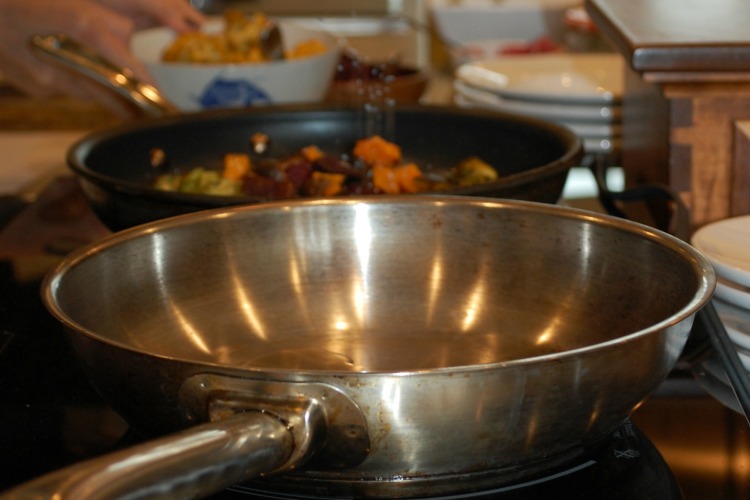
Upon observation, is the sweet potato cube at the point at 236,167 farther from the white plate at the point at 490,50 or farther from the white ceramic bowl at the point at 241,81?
the white plate at the point at 490,50

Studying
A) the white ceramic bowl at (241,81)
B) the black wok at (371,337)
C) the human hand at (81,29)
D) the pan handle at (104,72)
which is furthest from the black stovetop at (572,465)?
the human hand at (81,29)

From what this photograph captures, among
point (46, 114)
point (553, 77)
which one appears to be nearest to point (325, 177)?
point (553, 77)

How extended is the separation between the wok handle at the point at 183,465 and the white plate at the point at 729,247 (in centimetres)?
39

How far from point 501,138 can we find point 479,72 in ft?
2.05

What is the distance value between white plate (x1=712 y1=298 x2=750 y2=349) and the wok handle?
39 cm

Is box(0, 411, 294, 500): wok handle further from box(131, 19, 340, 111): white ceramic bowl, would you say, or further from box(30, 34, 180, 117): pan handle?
box(131, 19, 340, 111): white ceramic bowl

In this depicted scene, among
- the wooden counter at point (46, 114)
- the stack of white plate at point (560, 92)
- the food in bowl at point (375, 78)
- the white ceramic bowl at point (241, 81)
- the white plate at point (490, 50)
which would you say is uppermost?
the white ceramic bowl at point (241, 81)

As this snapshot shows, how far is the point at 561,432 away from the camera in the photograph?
0.53 meters

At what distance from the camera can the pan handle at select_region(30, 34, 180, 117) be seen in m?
1.30

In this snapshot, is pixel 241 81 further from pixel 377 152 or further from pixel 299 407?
pixel 299 407

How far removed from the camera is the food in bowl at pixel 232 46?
58.9 inches

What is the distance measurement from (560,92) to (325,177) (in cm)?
63

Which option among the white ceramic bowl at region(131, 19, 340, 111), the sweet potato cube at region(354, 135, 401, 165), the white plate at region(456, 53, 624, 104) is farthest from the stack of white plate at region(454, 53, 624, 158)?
the sweet potato cube at region(354, 135, 401, 165)

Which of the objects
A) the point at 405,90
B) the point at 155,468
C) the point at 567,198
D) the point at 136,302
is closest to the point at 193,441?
the point at 155,468
